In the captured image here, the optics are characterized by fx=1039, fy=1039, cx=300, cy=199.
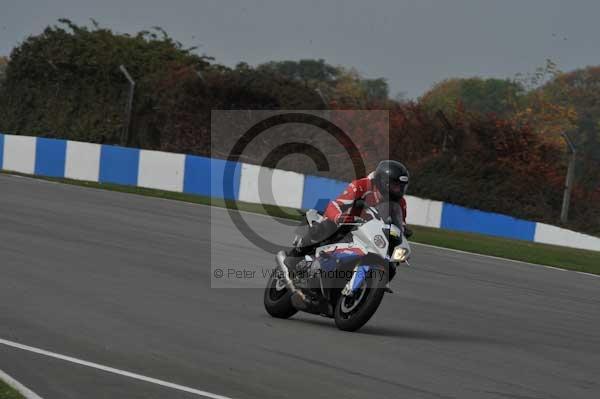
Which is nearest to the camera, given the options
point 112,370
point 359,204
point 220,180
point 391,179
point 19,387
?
point 19,387

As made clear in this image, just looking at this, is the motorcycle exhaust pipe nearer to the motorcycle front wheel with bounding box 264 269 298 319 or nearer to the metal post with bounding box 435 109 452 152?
the motorcycle front wheel with bounding box 264 269 298 319

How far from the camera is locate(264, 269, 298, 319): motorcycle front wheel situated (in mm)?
9454

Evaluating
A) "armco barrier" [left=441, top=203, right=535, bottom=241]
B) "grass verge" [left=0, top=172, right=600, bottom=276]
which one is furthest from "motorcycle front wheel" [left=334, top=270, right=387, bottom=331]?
"armco barrier" [left=441, top=203, right=535, bottom=241]

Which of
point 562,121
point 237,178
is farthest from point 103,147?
point 562,121

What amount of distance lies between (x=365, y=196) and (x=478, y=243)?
12.6m

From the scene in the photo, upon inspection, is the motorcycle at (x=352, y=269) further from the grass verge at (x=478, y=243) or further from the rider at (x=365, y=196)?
the grass verge at (x=478, y=243)

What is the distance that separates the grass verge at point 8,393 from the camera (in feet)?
18.2

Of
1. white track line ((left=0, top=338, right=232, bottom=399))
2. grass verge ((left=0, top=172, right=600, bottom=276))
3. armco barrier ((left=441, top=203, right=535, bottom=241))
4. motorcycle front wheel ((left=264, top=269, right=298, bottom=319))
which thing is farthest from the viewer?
armco barrier ((left=441, top=203, right=535, bottom=241))

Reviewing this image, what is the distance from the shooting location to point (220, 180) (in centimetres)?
2681

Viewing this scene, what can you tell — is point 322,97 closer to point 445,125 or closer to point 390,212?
point 445,125

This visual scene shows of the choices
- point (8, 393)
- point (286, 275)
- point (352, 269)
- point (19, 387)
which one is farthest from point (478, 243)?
point (8, 393)

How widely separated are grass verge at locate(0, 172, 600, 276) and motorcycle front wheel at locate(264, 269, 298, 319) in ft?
22.5

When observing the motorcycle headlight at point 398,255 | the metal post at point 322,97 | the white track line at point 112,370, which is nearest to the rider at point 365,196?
the motorcycle headlight at point 398,255

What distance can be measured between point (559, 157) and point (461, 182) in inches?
106
